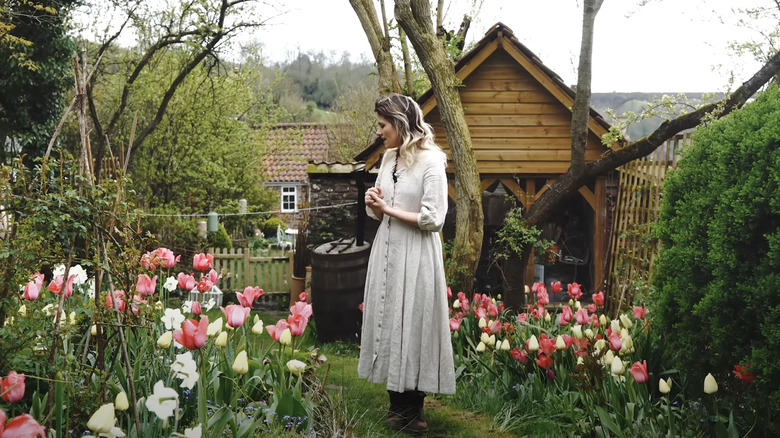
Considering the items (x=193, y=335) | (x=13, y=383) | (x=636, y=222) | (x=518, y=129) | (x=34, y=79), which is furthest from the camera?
(x=34, y=79)

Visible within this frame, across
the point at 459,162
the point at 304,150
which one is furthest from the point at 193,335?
the point at 304,150

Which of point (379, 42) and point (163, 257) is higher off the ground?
point (379, 42)

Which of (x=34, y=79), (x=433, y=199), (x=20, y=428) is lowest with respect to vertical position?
(x=20, y=428)

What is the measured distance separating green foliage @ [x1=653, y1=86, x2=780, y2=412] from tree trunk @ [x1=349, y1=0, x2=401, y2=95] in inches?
217

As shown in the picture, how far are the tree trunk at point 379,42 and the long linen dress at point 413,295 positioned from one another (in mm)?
5048

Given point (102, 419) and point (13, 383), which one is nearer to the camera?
point (102, 419)

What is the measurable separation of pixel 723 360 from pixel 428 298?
143cm

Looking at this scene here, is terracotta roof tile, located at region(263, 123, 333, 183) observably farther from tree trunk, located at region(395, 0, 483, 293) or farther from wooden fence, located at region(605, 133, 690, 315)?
tree trunk, located at region(395, 0, 483, 293)

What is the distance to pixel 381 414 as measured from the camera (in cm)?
389

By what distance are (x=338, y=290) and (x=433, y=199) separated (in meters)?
3.83

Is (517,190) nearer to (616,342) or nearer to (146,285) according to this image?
(616,342)

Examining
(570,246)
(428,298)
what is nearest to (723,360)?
(428,298)

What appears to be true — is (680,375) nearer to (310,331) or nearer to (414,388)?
(414,388)

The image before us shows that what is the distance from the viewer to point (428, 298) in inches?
145
